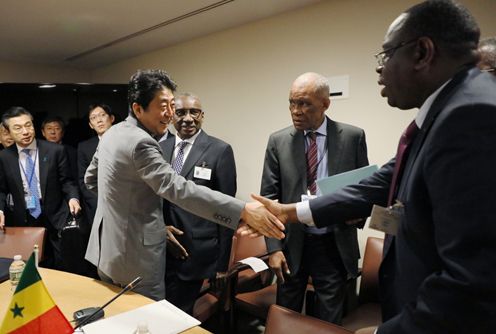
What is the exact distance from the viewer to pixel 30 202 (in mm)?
3252

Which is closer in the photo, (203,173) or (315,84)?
(315,84)

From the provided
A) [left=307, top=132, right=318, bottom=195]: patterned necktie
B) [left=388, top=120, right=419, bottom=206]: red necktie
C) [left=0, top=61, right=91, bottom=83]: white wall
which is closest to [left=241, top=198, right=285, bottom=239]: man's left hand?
[left=307, top=132, right=318, bottom=195]: patterned necktie

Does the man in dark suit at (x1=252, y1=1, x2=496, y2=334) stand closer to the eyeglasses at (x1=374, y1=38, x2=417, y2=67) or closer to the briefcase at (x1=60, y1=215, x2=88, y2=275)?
the eyeglasses at (x1=374, y1=38, x2=417, y2=67)

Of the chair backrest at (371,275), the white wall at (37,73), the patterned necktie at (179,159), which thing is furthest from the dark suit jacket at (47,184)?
the white wall at (37,73)

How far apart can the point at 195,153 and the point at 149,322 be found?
4.26 ft

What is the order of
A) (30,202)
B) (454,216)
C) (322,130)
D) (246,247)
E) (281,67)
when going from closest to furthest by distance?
(454,216), (322,130), (246,247), (30,202), (281,67)

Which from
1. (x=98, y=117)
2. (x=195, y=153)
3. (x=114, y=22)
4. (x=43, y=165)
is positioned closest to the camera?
(x=195, y=153)

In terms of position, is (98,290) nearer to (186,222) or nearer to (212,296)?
(186,222)

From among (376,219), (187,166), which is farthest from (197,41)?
(376,219)

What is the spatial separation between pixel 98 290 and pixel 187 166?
3.27ft

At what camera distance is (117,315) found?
129cm

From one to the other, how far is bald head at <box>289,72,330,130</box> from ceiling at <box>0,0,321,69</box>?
1496 mm

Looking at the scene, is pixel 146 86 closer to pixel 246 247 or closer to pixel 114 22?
pixel 246 247

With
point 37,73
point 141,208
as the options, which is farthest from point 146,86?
point 37,73
